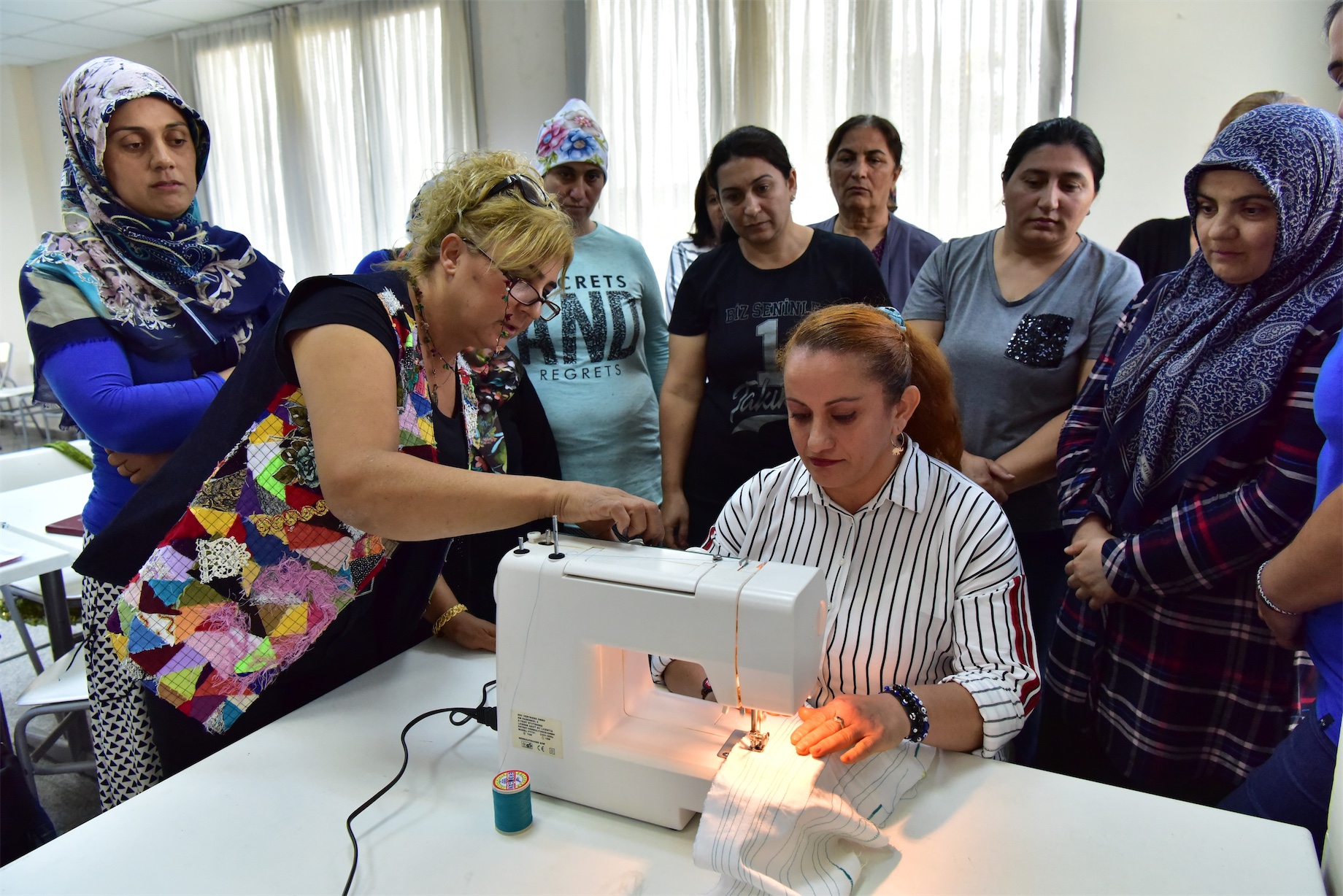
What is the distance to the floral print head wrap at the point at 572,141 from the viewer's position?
2387mm

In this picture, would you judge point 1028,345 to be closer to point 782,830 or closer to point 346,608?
point 782,830

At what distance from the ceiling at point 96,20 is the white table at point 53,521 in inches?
176

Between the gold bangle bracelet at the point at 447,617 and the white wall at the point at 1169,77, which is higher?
the white wall at the point at 1169,77

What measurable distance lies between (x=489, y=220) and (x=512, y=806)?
0.80m

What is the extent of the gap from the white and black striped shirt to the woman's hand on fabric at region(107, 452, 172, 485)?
123 centimetres

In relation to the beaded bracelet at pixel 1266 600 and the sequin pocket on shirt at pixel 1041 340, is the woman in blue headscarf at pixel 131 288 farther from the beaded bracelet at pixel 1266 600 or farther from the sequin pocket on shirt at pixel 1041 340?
the beaded bracelet at pixel 1266 600

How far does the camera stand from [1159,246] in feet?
7.79

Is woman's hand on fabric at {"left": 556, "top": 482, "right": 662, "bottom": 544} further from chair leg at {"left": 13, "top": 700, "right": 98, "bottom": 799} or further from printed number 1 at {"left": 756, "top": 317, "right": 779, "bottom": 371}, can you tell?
chair leg at {"left": 13, "top": 700, "right": 98, "bottom": 799}

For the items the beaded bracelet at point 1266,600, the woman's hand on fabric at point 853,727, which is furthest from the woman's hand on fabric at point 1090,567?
the woman's hand on fabric at point 853,727

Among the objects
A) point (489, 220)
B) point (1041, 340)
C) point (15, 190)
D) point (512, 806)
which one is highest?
point (15, 190)

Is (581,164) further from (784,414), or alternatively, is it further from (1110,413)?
(1110,413)

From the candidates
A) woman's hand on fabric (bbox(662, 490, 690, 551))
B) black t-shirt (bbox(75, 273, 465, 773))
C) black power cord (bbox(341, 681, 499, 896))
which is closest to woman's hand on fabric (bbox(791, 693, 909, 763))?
black power cord (bbox(341, 681, 499, 896))

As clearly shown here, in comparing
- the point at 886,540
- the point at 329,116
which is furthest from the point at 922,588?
the point at 329,116

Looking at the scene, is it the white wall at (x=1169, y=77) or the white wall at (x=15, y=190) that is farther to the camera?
the white wall at (x=15, y=190)
